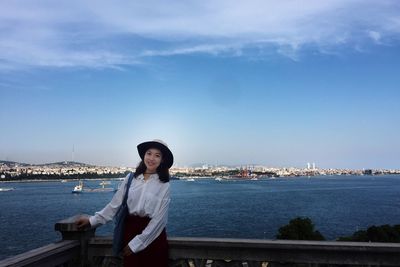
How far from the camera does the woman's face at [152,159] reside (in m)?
4.27

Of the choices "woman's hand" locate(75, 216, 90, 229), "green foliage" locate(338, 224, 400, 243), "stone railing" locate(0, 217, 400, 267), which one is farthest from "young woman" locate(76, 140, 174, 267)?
"green foliage" locate(338, 224, 400, 243)

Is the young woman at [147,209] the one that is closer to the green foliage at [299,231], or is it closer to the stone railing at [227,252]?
the stone railing at [227,252]

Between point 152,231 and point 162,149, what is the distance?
0.83 m

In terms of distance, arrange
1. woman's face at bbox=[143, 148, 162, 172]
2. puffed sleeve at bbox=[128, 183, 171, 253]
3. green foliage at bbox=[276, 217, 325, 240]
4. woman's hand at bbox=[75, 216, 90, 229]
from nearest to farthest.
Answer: puffed sleeve at bbox=[128, 183, 171, 253] < woman's face at bbox=[143, 148, 162, 172] < woman's hand at bbox=[75, 216, 90, 229] < green foliage at bbox=[276, 217, 325, 240]

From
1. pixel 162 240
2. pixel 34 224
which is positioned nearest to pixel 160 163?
pixel 162 240

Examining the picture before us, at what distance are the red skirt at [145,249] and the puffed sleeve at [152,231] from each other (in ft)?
0.33

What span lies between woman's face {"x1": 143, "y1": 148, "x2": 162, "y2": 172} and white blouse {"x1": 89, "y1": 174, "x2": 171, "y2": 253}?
8 cm

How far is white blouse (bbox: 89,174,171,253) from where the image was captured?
4.00 metres

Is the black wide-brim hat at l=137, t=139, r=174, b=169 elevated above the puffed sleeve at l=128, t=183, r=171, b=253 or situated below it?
above

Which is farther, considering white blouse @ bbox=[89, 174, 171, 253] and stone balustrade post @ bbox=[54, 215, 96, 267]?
stone balustrade post @ bbox=[54, 215, 96, 267]

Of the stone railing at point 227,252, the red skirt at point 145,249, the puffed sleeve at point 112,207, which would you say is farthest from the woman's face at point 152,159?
the stone railing at point 227,252

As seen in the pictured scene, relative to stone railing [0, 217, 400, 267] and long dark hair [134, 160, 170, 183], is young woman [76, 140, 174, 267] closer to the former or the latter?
long dark hair [134, 160, 170, 183]

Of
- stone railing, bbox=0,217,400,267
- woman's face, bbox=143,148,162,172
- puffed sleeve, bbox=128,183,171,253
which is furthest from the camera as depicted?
woman's face, bbox=143,148,162,172

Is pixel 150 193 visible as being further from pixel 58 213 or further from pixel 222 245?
A: pixel 58 213
